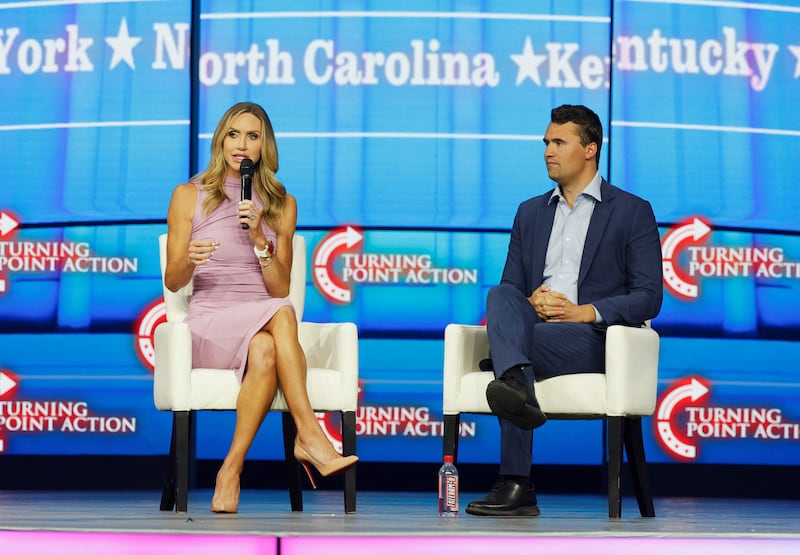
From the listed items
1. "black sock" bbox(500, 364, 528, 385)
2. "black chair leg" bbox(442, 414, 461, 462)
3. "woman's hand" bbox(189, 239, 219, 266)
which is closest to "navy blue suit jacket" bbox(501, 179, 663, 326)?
"black sock" bbox(500, 364, 528, 385)

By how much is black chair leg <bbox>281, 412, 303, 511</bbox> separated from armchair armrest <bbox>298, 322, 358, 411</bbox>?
0.64 ft

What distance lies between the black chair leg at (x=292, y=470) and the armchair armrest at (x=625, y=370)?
94 centimetres

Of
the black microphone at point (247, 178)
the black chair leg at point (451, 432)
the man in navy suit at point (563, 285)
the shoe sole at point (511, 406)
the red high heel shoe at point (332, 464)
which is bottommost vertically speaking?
the red high heel shoe at point (332, 464)

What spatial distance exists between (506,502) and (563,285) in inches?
27.2

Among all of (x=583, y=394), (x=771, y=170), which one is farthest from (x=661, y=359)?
(x=583, y=394)

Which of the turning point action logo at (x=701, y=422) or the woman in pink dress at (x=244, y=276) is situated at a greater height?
the woman in pink dress at (x=244, y=276)

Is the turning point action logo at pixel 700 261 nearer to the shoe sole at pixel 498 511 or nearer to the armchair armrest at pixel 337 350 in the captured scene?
the armchair armrest at pixel 337 350

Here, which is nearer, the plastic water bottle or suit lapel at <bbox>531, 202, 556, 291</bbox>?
the plastic water bottle

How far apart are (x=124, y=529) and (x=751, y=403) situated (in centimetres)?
343

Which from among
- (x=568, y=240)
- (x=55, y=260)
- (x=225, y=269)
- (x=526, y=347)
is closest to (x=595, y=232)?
(x=568, y=240)

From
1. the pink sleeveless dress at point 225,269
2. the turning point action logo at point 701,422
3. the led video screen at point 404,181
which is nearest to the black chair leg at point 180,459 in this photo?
Result: the pink sleeveless dress at point 225,269

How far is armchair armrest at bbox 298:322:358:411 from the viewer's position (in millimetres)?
3203

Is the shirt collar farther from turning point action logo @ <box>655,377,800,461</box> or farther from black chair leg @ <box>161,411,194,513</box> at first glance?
turning point action logo @ <box>655,377,800,461</box>

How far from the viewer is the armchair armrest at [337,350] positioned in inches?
126
